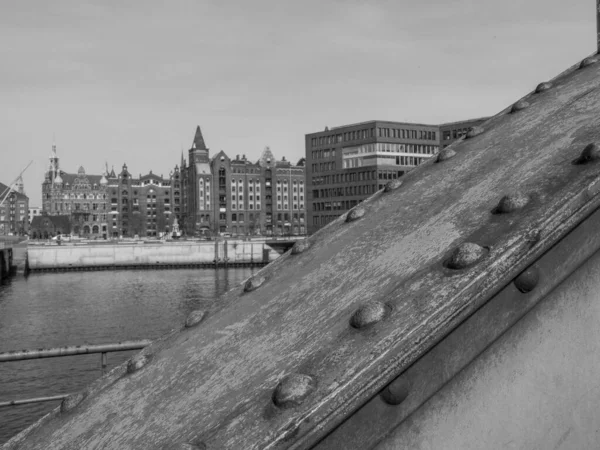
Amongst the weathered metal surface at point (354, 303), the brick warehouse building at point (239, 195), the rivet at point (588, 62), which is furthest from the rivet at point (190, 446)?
the brick warehouse building at point (239, 195)

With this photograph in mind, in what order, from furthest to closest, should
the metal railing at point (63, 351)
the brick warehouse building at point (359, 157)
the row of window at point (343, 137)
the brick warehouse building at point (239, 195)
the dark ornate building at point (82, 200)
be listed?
the dark ornate building at point (82, 200), the brick warehouse building at point (239, 195), the row of window at point (343, 137), the brick warehouse building at point (359, 157), the metal railing at point (63, 351)

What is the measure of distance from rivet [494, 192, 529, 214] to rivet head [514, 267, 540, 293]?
23 centimetres

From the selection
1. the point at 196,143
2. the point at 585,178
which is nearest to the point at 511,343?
the point at 585,178

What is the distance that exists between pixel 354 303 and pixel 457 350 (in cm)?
35

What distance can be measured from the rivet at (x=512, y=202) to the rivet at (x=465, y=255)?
180 millimetres

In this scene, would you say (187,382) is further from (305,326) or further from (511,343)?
(511,343)

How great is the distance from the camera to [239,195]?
476ft

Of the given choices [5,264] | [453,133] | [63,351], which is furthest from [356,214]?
[453,133]

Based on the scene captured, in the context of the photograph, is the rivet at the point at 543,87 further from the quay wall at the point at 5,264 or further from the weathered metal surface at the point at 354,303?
the quay wall at the point at 5,264

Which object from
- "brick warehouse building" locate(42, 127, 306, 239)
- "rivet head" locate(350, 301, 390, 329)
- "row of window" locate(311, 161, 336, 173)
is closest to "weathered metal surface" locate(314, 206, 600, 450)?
"rivet head" locate(350, 301, 390, 329)

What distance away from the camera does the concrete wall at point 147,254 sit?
273ft

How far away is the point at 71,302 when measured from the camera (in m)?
46.9

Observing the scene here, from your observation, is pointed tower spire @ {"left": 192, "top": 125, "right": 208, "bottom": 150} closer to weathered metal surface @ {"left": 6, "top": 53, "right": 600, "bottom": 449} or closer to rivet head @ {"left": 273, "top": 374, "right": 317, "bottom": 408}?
weathered metal surface @ {"left": 6, "top": 53, "right": 600, "bottom": 449}

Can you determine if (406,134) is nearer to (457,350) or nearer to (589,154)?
(589,154)
